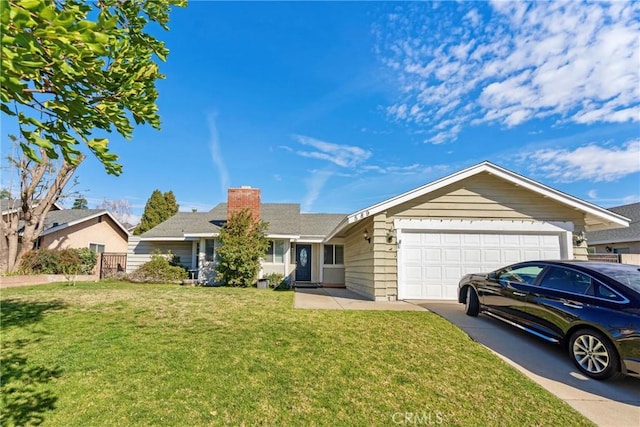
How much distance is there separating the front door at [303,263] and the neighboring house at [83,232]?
43.4 feet

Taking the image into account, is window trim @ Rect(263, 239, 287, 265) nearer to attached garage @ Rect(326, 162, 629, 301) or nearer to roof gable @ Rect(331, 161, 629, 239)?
attached garage @ Rect(326, 162, 629, 301)

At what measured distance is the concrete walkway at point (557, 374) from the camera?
4095 mm

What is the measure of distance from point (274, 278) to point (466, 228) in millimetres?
8903

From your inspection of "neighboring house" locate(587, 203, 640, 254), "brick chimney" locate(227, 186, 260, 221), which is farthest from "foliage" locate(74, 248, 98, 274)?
"neighboring house" locate(587, 203, 640, 254)

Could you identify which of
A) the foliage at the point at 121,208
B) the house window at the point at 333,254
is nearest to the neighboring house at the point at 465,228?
the house window at the point at 333,254

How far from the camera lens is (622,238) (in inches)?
811

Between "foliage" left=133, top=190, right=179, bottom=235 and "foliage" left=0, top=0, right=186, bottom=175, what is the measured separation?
26.6 meters

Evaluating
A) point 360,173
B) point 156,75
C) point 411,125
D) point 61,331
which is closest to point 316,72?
point 411,125

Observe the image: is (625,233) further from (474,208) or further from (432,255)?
(432,255)

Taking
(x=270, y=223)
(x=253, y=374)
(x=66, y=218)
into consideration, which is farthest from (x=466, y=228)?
(x=66, y=218)

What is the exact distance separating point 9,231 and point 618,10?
24301 mm

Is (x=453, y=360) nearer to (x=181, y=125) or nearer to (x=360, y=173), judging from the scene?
(x=181, y=125)

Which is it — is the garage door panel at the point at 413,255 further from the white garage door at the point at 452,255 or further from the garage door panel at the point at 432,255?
the garage door panel at the point at 432,255

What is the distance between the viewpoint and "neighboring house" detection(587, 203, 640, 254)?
2014 centimetres
